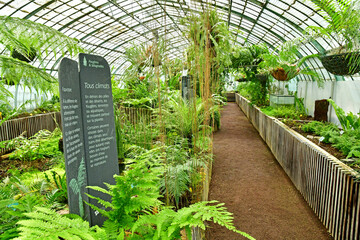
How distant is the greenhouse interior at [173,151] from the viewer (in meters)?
1.25

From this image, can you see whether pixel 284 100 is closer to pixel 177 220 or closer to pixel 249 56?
pixel 249 56

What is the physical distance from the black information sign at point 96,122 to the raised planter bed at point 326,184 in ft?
6.82

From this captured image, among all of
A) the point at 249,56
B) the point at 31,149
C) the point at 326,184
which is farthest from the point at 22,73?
the point at 249,56

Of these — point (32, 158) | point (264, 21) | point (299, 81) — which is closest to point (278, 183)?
point (32, 158)

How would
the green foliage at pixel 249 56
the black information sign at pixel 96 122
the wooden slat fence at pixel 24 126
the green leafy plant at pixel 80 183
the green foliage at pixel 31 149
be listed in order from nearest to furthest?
the green leafy plant at pixel 80 183 → the black information sign at pixel 96 122 → the green foliage at pixel 31 149 → the wooden slat fence at pixel 24 126 → the green foliage at pixel 249 56

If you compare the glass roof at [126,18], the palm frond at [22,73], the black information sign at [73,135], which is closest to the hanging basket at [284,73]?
the glass roof at [126,18]

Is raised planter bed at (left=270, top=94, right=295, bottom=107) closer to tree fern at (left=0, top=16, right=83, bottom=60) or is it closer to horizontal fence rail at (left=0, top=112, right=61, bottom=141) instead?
horizontal fence rail at (left=0, top=112, right=61, bottom=141)

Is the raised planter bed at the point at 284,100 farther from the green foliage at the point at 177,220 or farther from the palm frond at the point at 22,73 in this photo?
the green foliage at the point at 177,220

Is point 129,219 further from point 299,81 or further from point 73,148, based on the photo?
point 299,81

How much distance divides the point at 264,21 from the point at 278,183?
A: 9.02 m

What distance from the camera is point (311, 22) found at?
25.3 ft

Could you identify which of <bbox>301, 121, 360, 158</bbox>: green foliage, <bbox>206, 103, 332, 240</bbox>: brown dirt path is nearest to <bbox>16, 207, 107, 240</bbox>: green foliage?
<bbox>206, 103, 332, 240</bbox>: brown dirt path

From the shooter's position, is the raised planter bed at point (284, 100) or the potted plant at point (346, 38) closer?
the potted plant at point (346, 38)

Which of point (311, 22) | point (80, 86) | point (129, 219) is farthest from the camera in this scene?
point (311, 22)
